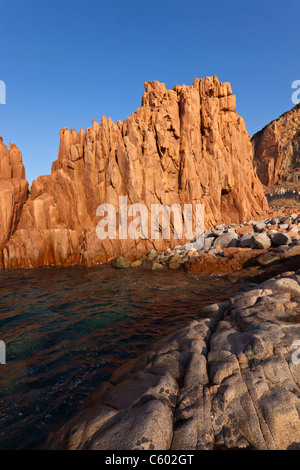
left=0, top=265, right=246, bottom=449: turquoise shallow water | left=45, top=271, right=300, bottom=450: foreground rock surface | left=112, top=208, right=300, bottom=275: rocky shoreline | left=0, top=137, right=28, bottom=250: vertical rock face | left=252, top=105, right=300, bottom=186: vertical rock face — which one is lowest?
left=0, top=265, right=246, bottom=449: turquoise shallow water

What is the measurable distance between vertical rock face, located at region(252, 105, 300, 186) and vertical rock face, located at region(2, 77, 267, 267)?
158ft

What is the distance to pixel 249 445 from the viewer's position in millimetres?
3480

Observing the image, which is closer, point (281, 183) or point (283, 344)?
point (283, 344)

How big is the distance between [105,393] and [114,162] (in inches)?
970

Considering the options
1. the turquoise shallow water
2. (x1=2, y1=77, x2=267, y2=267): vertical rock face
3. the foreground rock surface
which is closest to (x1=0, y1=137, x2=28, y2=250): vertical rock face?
(x1=2, y1=77, x2=267, y2=267): vertical rock face

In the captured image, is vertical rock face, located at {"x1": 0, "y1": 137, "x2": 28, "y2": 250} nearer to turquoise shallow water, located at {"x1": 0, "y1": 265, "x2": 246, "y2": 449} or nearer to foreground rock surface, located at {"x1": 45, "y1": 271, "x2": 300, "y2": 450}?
turquoise shallow water, located at {"x1": 0, "y1": 265, "x2": 246, "y2": 449}

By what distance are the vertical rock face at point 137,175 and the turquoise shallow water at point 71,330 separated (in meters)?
6.55

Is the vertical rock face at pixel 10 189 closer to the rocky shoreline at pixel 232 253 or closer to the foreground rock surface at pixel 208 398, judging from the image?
the rocky shoreline at pixel 232 253

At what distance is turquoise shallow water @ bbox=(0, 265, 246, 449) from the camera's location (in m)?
5.22

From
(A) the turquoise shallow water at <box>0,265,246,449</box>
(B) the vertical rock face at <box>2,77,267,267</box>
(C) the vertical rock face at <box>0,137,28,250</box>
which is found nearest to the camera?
(A) the turquoise shallow water at <box>0,265,246,449</box>

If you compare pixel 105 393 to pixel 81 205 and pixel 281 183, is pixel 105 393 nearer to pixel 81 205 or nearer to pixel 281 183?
pixel 81 205

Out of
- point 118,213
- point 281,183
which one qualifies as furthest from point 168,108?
point 281,183

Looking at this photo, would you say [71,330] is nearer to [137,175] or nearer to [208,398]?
[208,398]

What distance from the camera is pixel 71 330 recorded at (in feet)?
30.1
